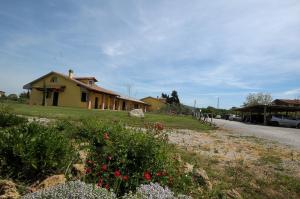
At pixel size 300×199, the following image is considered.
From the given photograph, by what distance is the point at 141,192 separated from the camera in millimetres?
3000

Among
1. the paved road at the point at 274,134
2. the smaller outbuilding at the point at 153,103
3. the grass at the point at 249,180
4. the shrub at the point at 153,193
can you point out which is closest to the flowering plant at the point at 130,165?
the shrub at the point at 153,193

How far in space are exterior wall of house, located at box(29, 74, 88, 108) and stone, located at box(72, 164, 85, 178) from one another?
35251mm

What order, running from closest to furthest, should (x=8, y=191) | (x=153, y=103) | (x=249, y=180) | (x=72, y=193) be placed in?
(x=72, y=193) → (x=8, y=191) → (x=249, y=180) → (x=153, y=103)

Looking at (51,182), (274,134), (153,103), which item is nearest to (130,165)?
(51,182)

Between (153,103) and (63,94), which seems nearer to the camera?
(63,94)

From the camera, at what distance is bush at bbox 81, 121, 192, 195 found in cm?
365

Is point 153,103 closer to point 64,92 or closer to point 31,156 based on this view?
point 64,92

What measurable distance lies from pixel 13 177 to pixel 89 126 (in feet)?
9.10

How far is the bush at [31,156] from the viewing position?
11.6 feet

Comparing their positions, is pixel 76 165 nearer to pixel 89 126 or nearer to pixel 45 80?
pixel 89 126

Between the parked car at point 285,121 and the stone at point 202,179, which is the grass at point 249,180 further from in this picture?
the parked car at point 285,121

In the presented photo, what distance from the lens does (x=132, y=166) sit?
3.81 metres

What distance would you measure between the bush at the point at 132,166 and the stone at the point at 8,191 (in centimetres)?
90

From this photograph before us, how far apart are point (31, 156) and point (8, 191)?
0.58 metres
